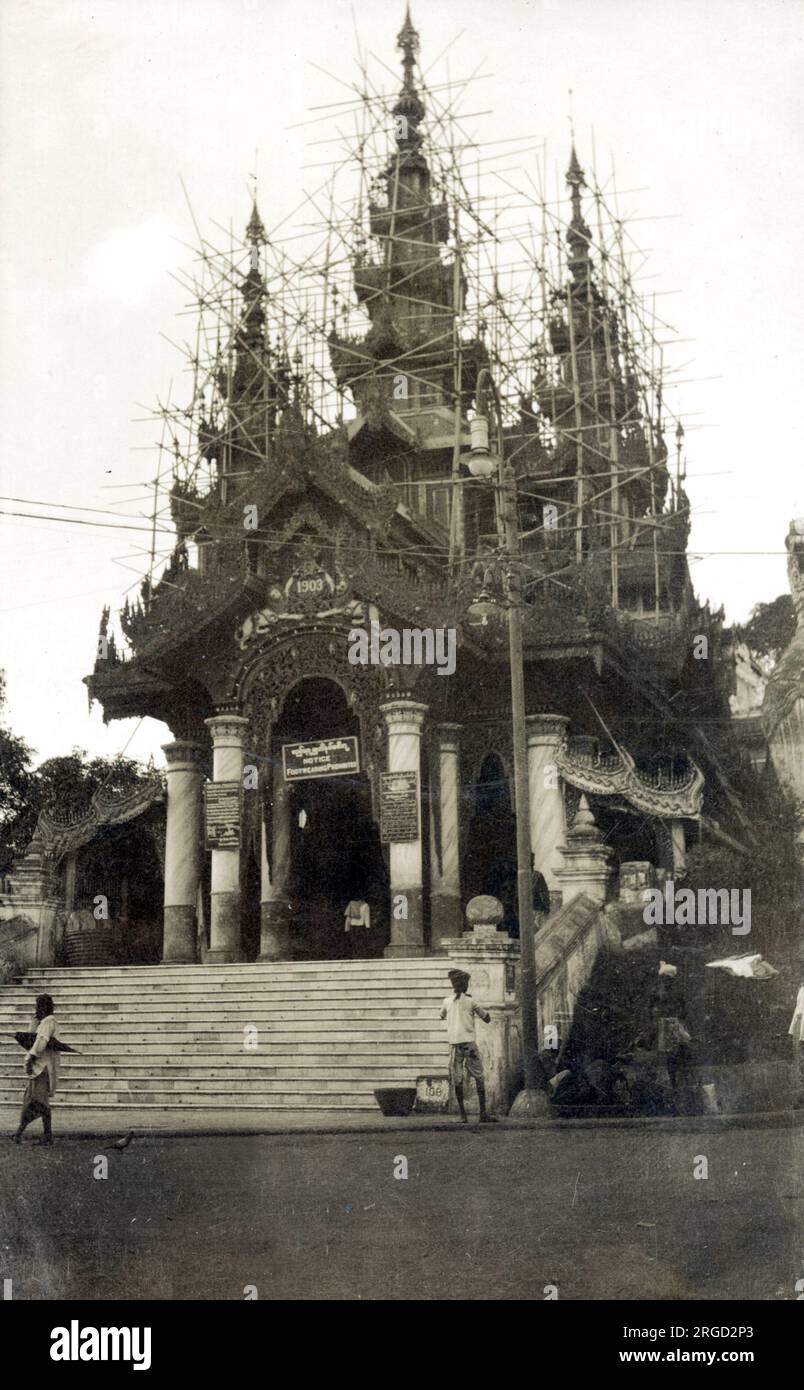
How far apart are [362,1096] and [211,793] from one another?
8.30 metres

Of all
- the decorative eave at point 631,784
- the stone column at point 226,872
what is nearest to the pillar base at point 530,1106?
the decorative eave at point 631,784

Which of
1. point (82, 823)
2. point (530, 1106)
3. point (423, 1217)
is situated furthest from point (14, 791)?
point (423, 1217)

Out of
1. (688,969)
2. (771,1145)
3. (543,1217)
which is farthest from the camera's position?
(688,969)

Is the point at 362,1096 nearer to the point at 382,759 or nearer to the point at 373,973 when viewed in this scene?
the point at 373,973

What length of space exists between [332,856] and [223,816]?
458cm

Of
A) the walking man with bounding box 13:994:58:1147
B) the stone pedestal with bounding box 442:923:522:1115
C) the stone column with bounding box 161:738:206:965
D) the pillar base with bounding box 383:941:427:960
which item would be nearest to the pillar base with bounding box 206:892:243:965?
the stone column with bounding box 161:738:206:965

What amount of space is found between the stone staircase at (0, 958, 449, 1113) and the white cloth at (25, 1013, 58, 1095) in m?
3.33

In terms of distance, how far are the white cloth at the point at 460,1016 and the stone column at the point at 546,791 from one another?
8.31 m

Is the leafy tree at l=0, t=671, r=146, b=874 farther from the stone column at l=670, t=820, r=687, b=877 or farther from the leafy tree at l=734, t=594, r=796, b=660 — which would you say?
the leafy tree at l=734, t=594, r=796, b=660

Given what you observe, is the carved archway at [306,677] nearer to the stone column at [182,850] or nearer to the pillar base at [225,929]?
the stone column at [182,850]

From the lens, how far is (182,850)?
24938mm

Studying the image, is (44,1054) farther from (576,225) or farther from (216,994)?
(576,225)
